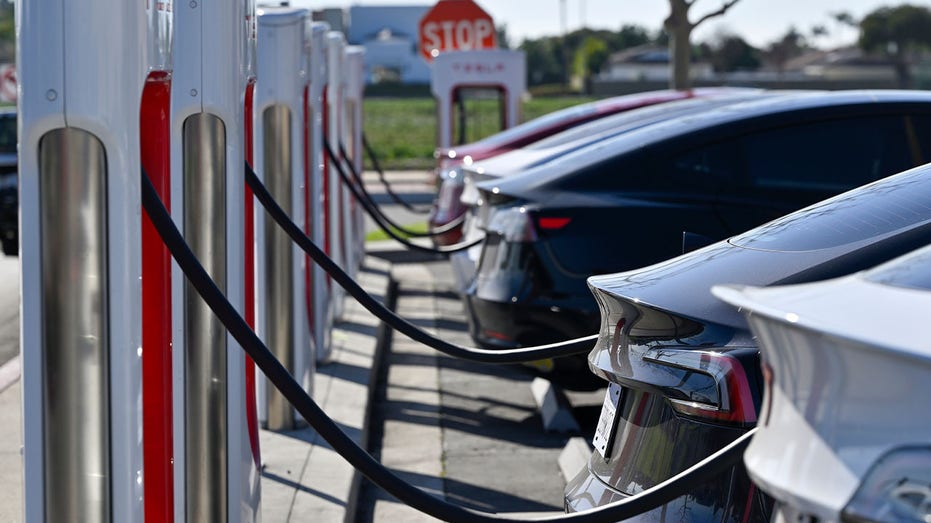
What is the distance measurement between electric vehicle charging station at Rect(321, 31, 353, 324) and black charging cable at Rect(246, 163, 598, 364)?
13.9ft

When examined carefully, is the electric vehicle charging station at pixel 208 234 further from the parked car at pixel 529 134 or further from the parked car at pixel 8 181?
the parked car at pixel 8 181

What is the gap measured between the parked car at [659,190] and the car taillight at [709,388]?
119 inches

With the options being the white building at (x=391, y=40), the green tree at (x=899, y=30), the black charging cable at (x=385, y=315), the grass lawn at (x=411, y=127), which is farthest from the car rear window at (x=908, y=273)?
the white building at (x=391, y=40)

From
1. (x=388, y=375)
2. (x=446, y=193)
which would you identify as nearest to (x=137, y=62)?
(x=388, y=375)

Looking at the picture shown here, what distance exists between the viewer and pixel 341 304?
10.4 meters

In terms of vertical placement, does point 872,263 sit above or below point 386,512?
above

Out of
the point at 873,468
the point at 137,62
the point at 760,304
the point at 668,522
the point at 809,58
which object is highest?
the point at 809,58

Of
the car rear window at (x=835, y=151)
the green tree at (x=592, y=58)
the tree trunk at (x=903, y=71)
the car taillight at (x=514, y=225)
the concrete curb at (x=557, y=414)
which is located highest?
the green tree at (x=592, y=58)

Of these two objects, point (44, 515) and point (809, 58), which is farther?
point (809, 58)

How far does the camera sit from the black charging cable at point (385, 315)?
15.8ft

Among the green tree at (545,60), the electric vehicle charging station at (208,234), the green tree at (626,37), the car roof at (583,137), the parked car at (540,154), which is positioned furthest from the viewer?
the green tree at (626,37)

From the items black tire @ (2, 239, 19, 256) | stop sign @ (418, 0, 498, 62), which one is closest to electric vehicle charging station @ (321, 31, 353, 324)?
black tire @ (2, 239, 19, 256)

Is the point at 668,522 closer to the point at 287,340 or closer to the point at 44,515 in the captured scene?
the point at 44,515

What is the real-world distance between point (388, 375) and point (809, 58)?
418ft
